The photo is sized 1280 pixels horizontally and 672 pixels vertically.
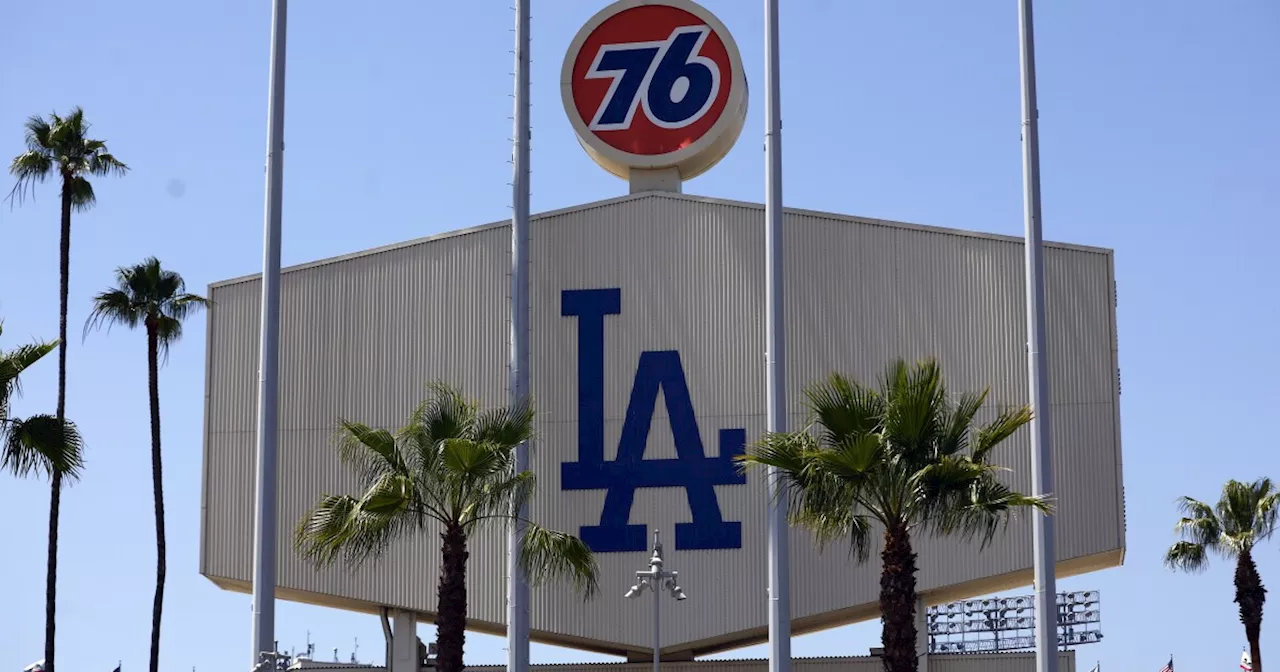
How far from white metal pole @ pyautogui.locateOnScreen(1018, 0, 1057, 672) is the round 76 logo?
985cm

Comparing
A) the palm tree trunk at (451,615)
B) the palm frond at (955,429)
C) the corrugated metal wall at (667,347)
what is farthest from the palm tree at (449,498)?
the corrugated metal wall at (667,347)

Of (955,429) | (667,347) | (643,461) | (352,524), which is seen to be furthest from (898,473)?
(667,347)

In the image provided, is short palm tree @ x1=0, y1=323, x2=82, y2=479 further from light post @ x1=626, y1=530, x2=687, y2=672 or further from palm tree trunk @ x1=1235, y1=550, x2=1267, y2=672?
palm tree trunk @ x1=1235, y1=550, x2=1267, y2=672

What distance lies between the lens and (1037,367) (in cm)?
3209

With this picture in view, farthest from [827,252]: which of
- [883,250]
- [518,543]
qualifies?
[518,543]

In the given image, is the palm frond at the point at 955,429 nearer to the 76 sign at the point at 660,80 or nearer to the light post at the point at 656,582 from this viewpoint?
the light post at the point at 656,582

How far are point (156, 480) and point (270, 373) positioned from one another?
19963 millimetres

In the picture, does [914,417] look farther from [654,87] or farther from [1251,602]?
[1251,602]

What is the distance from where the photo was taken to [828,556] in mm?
40875

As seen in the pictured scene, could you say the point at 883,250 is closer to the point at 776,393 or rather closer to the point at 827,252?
the point at 827,252

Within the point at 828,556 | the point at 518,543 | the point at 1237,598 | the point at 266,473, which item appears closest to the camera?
the point at 266,473

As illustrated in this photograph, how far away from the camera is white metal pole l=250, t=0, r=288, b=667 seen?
29.4m

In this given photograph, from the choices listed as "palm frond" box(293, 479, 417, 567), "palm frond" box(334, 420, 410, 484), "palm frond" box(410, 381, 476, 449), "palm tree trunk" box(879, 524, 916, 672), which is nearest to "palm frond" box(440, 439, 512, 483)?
"palm frond" box(410, 381, 476, 449)

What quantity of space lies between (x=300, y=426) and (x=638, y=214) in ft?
28.9
